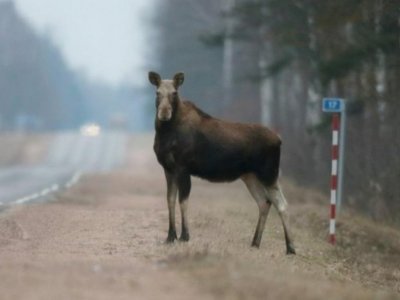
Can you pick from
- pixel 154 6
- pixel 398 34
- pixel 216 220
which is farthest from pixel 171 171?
pixel 154 6

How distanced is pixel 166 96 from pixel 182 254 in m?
3.17

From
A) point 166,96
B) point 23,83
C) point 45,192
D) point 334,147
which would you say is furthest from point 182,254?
point 23,83

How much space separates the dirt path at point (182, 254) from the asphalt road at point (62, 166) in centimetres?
197

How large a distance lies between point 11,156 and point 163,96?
4905 cm

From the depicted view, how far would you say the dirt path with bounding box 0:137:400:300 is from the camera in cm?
1080

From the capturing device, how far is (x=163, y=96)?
51.5 feet

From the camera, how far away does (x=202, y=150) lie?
15844 millimetres

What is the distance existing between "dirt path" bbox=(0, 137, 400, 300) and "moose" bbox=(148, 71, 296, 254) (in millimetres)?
829

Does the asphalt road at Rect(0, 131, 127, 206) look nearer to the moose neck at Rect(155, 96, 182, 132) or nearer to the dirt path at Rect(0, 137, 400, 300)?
the dirt path at Rect(0, 137, 400, 300)

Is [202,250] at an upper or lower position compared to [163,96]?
lower

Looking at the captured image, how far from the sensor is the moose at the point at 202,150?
15.7 meters

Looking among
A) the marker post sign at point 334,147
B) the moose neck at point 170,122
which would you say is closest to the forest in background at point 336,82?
the marker post sign at point 334,147

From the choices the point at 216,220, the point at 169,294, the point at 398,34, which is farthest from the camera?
the point at 398,34

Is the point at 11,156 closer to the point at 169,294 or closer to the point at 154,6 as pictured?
the point at 154,6
